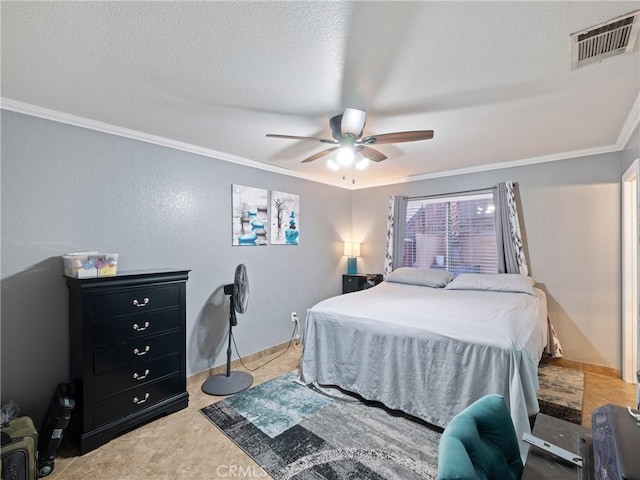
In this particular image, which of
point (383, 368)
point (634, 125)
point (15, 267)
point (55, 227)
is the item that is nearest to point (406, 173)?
point (634, 125)

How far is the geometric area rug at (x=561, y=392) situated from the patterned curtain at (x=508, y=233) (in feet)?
3.57

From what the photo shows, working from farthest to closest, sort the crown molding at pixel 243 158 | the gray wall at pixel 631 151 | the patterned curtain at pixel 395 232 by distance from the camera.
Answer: the patterned curtain at pixel 395 232, the gray wall at pixel 631 151, the crown molding at pixel 243 158

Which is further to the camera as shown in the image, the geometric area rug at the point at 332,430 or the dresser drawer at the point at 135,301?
the dresser drawer at the point at 135,301

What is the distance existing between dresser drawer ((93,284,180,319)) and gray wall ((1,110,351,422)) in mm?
427

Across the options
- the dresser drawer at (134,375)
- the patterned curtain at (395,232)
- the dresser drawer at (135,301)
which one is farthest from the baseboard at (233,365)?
the patterned curtain at (395,232)

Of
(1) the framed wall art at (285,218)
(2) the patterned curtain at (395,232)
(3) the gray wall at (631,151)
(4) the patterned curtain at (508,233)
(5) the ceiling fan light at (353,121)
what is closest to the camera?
(5) the ceiling fan light at (353,121)

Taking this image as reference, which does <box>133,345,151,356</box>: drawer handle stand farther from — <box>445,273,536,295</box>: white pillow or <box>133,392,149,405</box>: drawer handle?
<box>445,273,536,295</box>: white pillow

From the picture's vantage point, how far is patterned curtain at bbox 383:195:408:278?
4586 millimetres

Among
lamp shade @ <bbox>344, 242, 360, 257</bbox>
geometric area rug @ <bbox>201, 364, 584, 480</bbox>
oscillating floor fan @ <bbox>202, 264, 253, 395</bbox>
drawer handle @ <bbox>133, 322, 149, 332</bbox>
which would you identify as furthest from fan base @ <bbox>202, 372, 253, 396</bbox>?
lamp shade @ <bbox>344, 242, 360, 257</bbox>

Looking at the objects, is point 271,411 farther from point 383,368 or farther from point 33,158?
point 33,158

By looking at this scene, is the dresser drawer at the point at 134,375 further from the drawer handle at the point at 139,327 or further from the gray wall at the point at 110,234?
the gray wall at the point at 110,234

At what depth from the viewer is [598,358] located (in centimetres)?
320

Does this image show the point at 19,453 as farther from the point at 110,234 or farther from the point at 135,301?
the point at 110,234

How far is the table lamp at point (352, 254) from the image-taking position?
16.6 ft
